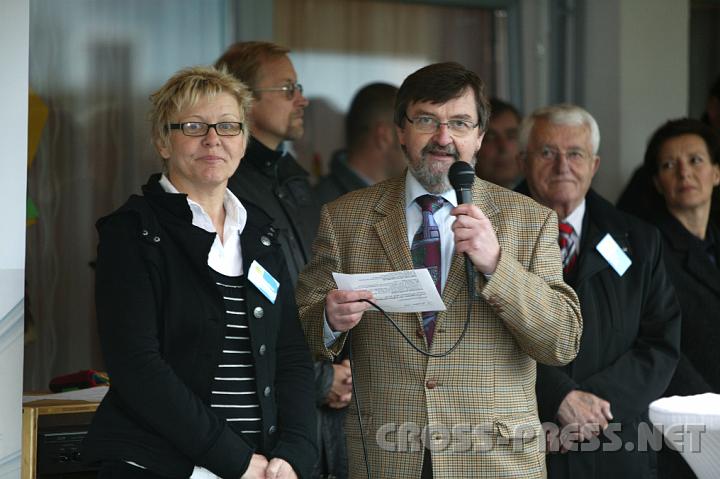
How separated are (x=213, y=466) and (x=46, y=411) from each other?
974 mm

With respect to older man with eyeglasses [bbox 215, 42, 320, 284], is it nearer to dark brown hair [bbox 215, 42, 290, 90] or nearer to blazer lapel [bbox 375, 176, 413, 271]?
dark brown hair [bbox 215, 42, 290, 90]

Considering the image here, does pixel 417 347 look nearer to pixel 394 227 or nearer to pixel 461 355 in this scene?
pixel 461 355

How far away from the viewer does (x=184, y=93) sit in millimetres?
3115

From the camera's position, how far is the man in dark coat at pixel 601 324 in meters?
3.85

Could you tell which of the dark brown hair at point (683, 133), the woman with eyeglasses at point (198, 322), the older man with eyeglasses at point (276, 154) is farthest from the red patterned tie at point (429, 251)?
Answer: the dark brown hair at point (683, 133)

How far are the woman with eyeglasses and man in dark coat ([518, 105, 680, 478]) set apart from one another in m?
1.15

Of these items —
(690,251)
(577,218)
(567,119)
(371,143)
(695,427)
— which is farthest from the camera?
(371,143)

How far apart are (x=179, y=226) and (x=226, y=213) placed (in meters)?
0.22

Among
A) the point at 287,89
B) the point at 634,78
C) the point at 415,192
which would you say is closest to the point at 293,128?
the point at 287,89

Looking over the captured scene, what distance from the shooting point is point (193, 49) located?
20.1 feet

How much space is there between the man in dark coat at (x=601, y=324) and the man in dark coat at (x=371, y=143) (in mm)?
1717

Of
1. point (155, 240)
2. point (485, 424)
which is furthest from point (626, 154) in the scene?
point (155, 240)

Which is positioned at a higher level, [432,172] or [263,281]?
[432,172]

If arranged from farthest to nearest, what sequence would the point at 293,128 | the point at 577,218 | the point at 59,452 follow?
the point at 293,128, the point at 577,218, the point at 59,452
